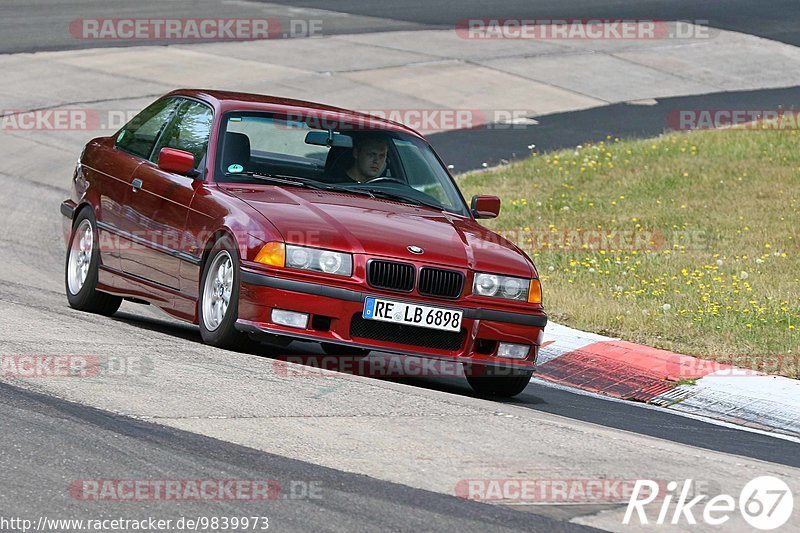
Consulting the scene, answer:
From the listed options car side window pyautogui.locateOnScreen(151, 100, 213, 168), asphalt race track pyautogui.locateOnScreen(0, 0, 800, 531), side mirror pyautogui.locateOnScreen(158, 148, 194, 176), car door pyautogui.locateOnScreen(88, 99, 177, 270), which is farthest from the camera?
car door pyautogui.locateOnScreen(88, 99, 177, 270)

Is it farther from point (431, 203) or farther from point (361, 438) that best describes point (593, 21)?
point (361, 438)

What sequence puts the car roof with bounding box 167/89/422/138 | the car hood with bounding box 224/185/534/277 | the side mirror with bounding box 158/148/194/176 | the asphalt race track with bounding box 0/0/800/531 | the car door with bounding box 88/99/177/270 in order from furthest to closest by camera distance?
the car door with bounding box 88/99/177/270 → the car roof with bounding box 167/89/422/138 → the side mirror with bounding box 158/148/194/176 → the car hood with bounding box 224/185/534/277 → the asphalt race track with bounding box 0/0/800/531

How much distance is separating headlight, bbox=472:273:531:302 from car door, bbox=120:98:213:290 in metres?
1.86

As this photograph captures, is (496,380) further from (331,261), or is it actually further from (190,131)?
(190,131)

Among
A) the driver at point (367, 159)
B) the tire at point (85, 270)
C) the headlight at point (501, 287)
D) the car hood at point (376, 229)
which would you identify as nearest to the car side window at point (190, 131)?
the car hood at point (376, 229)

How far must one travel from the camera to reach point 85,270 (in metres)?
10.4

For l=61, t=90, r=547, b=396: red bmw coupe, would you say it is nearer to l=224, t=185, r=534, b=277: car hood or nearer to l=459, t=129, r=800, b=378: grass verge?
l=224, t=185, r=534, b=277: car hood

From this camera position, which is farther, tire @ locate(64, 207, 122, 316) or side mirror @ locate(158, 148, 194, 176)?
tire @ locate(64, 207, 122, 316)

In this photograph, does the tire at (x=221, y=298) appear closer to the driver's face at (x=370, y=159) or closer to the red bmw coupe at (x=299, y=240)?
the red bmw coupe at (x=299, y=240)

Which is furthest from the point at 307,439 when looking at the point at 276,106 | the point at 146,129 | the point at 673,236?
the point at 673,236

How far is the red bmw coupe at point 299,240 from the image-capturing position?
8.23 m

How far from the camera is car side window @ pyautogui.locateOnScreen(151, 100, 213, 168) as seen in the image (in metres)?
9.54

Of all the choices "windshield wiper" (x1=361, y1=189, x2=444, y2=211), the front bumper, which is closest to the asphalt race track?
the front bumper

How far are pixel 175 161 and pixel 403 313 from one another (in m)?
1.88
